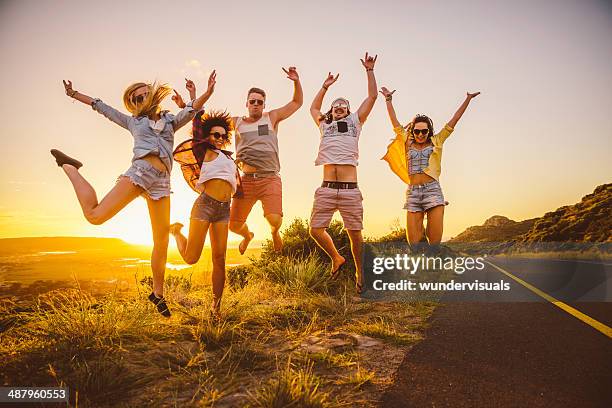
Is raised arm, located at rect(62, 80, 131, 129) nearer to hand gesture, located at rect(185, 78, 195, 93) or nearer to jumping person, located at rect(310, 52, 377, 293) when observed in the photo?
hand gesture, located at rect(185, 78, 195, 93)

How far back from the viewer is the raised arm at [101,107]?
16.0ft

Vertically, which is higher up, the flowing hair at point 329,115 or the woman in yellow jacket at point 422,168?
the flowing hair at point 329,115

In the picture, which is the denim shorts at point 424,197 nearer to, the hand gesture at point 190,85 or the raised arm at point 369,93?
the raised arm at point 369,93

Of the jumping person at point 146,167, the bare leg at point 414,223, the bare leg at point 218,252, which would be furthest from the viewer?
the bare leg at point 414,223

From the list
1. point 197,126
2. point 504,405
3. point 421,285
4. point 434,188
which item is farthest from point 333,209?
point 504,405

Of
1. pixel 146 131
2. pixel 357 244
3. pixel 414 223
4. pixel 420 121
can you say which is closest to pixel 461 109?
pixel 420 121

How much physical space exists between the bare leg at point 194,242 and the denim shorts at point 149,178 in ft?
1.54

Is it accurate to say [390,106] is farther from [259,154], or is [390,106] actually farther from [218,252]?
[218,252]

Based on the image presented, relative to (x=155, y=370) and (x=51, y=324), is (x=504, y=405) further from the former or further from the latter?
(x=51, y=324)

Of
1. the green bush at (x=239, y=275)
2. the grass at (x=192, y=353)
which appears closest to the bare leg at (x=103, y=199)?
the grass at (x=192, y=353)

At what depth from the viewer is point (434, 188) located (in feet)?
21.2

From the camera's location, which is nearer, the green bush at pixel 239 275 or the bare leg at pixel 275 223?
the bare leg at pixel 275 223

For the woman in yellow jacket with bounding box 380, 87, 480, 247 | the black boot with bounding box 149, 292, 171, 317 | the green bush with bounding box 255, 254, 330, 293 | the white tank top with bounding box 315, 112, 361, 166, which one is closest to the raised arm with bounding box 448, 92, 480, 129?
the woman in yellow jacket with bounding box 380, 87, 480, 247

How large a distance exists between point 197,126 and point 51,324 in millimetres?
2623
